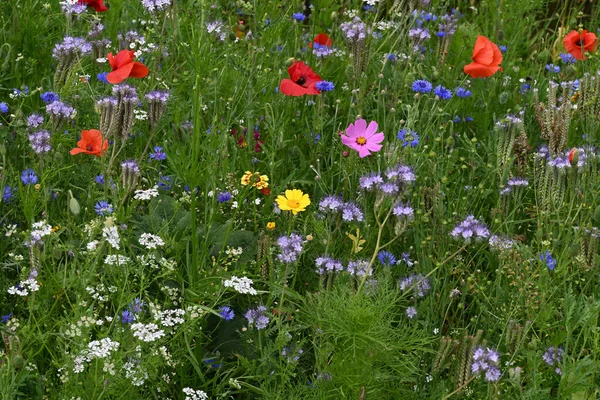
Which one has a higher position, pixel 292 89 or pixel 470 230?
pixel 292 89

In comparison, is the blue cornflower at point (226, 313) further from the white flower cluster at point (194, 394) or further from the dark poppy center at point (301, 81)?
the dark poppy center at point (301, 81)

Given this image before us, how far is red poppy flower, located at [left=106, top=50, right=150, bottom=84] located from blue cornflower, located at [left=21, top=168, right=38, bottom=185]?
37 centimetres

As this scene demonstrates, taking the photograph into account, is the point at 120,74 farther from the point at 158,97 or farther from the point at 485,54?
the point at 485,54

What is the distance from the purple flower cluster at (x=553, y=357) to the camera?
2.41 m

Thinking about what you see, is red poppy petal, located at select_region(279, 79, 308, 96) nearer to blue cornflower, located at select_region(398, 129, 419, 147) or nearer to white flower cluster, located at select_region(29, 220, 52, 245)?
blue cornflower, located at select_region(398, 129, 419, 147)

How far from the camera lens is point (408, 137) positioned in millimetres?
2836

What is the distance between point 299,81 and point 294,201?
0.73 metres

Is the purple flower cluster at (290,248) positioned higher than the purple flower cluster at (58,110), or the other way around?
the purple flower cluster at (58,110)

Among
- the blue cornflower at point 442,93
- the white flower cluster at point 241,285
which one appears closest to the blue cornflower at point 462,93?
the blue cornflower at point 442,93

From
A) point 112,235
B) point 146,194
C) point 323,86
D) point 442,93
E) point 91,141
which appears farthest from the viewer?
point 442,93

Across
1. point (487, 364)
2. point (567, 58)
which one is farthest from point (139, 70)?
point (567, 58)

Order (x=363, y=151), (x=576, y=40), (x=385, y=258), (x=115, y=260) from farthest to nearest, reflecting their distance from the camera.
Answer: (x=576, y=40)
(x=363, y=151)
(x=385, y=258)
(x=115, y=260)

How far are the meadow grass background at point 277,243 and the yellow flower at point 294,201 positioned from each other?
0.10m

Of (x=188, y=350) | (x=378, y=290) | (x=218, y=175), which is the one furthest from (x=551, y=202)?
(x=188, y=350)
